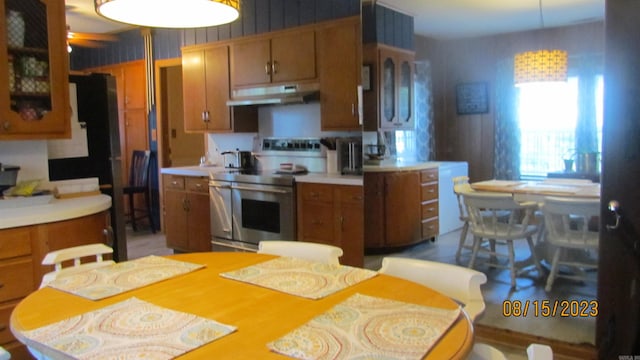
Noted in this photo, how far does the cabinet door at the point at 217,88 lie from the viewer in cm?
497

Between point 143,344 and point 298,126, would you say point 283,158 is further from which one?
point 143,344

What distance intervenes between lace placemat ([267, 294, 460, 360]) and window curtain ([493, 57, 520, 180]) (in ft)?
6.73

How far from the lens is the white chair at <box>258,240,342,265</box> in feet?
7.02

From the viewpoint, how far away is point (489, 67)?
10.8 ft

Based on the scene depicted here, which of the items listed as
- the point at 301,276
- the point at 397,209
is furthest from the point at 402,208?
the point at 301,276

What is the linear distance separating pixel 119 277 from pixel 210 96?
3529mm

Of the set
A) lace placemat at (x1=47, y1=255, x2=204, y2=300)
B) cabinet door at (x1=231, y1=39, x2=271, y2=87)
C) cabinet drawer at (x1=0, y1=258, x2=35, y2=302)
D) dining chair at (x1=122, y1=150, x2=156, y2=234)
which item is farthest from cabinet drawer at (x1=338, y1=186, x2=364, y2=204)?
dining chair at (x1=122, y1=150, x2=156, y2=234)

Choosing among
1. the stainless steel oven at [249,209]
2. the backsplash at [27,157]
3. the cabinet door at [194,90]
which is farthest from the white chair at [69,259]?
the cabinet door at [194,90]

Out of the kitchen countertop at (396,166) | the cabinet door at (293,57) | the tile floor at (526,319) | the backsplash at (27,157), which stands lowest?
the tile floor at (526,319)

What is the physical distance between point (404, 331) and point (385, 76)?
109 inches

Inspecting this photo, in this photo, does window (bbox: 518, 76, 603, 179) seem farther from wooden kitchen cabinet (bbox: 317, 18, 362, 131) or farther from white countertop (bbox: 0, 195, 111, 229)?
white countertop (bbox: 0, 195, 111, 229)

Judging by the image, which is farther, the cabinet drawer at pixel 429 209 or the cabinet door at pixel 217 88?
the cabinet door at pixel 217 88

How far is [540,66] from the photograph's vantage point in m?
3.05

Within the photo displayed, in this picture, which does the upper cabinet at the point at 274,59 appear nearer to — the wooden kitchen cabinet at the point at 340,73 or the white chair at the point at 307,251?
the wooden kitchen cabinet at the point at 340,73
